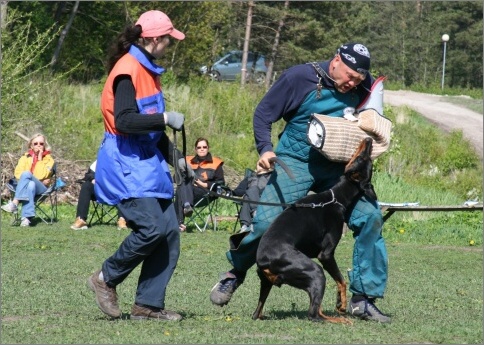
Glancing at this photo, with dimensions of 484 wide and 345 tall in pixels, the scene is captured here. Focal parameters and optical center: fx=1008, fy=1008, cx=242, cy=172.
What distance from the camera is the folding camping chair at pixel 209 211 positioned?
1578 centimetres

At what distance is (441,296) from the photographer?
337 inches

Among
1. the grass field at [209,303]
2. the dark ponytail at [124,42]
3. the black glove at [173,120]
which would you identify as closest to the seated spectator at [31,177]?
the grass field at [209,303]

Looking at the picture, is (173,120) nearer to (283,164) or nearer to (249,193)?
(283,164)

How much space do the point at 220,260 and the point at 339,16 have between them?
118 ft

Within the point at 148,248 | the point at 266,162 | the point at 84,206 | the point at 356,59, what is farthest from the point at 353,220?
the point at 84,206

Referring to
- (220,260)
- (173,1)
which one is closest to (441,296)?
(220,260)

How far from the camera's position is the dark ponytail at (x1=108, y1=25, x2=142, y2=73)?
6289mm

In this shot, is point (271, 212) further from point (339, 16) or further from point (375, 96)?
point (339, 16)

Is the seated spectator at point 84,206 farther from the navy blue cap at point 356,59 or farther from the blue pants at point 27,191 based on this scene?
the navy blue cap at point 356,59

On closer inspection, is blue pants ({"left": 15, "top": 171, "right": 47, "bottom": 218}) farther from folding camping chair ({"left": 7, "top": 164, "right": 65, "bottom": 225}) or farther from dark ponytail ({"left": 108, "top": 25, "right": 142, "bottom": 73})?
dark ponytail ({"left": 108, "top": 25, "right": 142, "bottom": 73})

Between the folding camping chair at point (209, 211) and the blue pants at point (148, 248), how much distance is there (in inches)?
353

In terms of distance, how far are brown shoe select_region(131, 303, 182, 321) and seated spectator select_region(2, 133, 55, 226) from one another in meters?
9.63

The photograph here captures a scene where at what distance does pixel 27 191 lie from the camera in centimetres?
1577

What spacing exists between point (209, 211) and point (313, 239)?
10159 millimetres
